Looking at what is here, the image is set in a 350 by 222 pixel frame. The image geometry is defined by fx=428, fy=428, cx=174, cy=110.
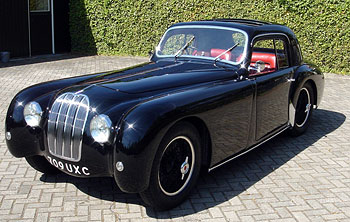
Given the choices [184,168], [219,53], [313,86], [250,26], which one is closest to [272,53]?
[250,26]

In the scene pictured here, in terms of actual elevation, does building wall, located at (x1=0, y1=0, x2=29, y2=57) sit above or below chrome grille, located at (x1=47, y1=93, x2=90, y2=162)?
below

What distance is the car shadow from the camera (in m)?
4.21

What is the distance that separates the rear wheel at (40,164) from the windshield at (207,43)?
2.02 metres

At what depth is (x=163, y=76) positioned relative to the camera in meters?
4.66

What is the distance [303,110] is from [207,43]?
207 cm

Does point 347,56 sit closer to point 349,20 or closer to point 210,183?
point 349,20

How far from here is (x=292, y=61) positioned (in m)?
6.07

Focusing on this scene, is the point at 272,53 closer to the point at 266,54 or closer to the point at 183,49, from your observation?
the point at 266,54

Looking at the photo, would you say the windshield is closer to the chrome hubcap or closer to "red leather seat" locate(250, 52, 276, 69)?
"red leather seat" locate(250, 52, 276, 69)

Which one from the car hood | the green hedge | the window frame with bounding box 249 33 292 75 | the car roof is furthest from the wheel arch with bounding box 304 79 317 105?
the green hedge

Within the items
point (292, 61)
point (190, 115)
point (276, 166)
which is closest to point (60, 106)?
point (190, 115)

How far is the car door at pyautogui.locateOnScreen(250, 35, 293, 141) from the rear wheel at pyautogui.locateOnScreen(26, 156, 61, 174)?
7.89ft

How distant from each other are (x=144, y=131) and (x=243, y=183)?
167 cm

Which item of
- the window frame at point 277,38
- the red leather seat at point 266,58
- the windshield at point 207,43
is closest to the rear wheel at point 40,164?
the windshield at point 207,43
